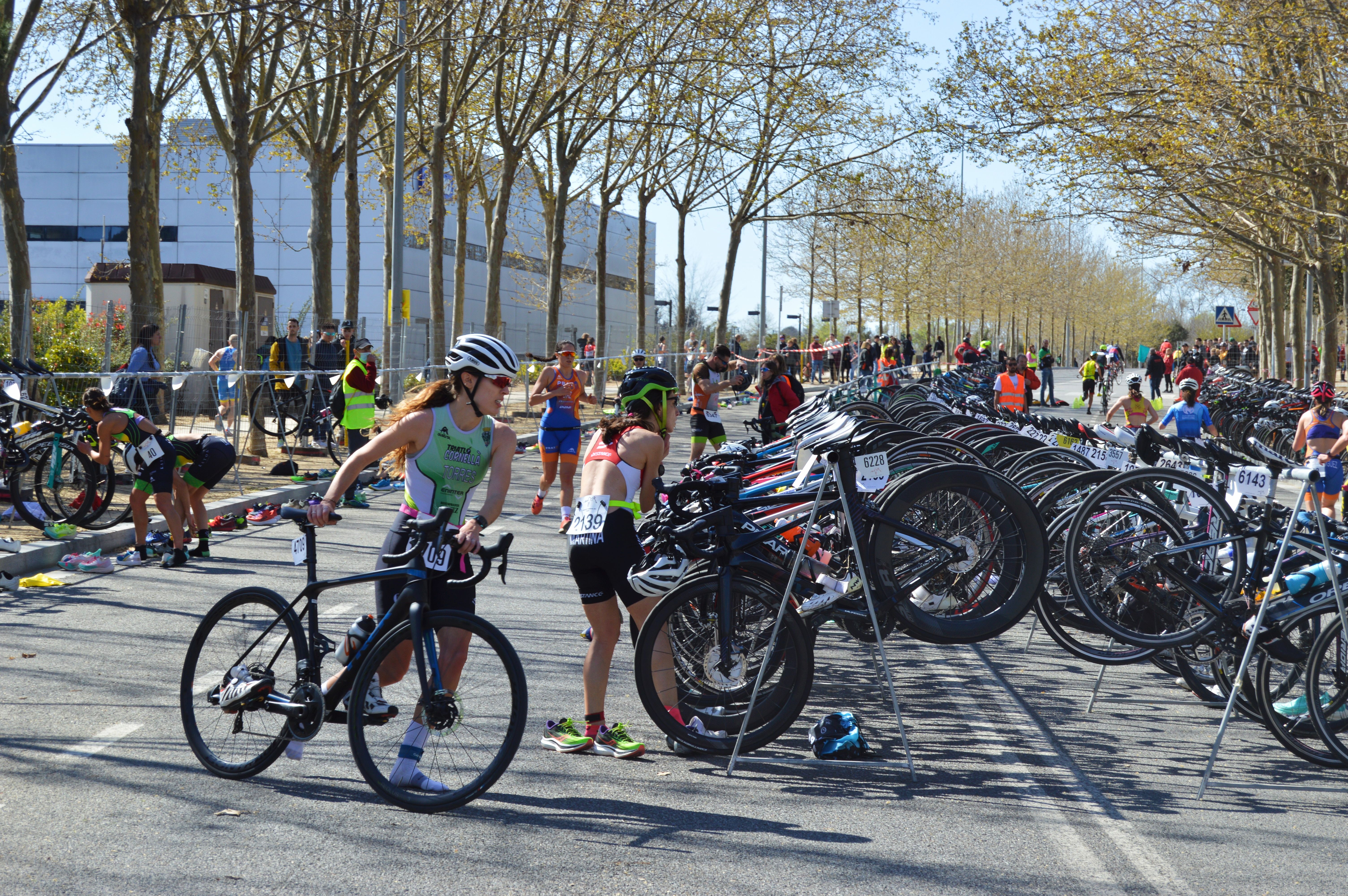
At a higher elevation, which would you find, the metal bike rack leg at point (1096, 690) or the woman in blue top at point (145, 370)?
the woman in blue top at point (145, 370)

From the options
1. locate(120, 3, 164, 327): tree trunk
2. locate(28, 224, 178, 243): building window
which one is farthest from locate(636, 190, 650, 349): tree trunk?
locate(28, 224, 178, 243): building window

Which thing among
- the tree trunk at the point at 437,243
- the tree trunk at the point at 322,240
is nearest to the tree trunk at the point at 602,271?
the tree trunk at the point at 437,243

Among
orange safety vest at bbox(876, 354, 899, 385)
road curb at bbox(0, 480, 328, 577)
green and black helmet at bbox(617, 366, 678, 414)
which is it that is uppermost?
orange safety vest at bbox(876, 354, 899, 385)

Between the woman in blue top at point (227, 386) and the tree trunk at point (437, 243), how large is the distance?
10.6ft

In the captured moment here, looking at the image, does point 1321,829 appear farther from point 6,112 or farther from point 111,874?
point 6,112

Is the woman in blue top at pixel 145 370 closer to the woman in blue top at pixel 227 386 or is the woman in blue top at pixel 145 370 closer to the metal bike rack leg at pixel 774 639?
the woman in blue top at pixel 227 386

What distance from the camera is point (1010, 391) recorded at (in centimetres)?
2286

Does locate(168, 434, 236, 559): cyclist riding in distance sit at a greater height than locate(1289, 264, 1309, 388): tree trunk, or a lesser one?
lesser

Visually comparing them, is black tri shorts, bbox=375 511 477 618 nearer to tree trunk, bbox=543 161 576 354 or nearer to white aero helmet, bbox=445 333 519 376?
white aero helmet, bbox=445 333 519 376

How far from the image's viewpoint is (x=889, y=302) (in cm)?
6594

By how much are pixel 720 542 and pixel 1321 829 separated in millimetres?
2498

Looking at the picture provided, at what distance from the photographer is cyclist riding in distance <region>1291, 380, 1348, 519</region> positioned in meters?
12.7

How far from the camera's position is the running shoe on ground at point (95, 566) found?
9.99 meters

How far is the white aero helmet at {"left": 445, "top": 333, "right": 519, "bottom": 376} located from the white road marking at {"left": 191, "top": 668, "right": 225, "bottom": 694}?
1.48 metres
